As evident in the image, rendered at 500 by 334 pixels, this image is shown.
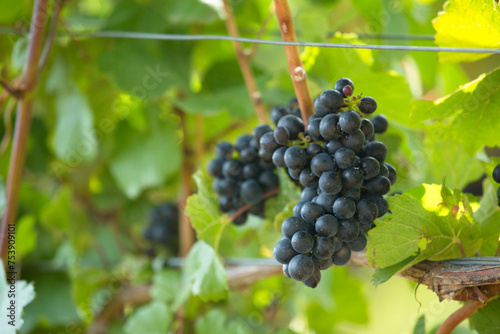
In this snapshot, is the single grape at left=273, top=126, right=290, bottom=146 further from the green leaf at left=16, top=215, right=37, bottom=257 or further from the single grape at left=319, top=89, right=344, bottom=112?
the green leaf at left=16, top=215, right=37, bottom=257

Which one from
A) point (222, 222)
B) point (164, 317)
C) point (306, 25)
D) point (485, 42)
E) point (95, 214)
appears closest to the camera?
point (485, 42)

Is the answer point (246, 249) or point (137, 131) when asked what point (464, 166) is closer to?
point (246, 249)

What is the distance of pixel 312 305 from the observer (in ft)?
4.10

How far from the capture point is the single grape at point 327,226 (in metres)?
0.44

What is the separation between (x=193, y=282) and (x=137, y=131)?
1.58 feet

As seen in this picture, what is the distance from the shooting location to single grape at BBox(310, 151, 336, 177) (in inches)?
18.0

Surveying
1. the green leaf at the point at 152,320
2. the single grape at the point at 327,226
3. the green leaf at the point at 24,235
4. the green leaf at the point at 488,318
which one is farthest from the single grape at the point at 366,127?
the green leaf at the point at 24,235

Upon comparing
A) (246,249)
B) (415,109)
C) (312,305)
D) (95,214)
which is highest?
(415,109)

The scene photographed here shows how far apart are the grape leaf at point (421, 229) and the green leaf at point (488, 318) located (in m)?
0.08

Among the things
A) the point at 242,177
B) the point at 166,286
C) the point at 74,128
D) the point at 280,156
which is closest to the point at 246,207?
the point at 242,177

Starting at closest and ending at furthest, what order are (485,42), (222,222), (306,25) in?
(485,42) → (222,222) → (306,25)

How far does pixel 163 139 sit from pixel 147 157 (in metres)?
0.05

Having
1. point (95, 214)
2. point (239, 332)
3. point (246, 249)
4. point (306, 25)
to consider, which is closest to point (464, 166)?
point (306, 25)

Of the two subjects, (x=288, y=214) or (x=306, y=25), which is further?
(x=306, y=25)
